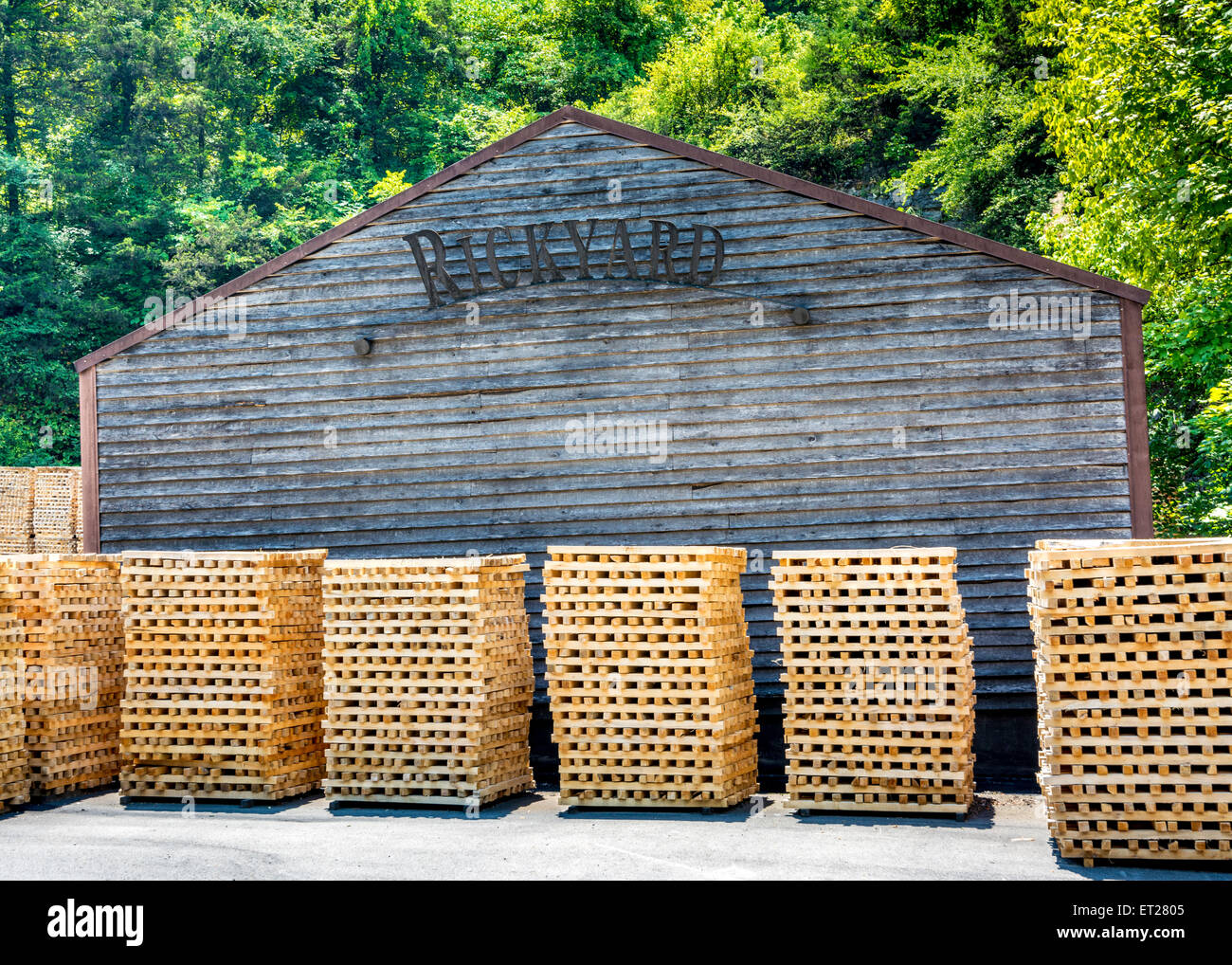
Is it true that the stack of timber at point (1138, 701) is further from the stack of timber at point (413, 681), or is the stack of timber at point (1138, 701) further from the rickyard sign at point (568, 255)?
the rickyard sign at point (568, 255)

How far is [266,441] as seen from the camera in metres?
13.9

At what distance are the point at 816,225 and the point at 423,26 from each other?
44392 mm

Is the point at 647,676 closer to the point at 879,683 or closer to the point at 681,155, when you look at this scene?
the point at 879,683

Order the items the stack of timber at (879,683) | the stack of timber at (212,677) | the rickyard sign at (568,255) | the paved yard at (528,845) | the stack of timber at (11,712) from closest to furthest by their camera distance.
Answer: the paved yard at (528,845) → the stack of timber at (879,683) → the stack of timber at (11,712) → the stack of timber at (212,677) → the rickyard sign at (568,255)

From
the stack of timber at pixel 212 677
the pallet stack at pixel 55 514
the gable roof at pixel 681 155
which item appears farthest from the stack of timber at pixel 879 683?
the pallet stack at pixel 55 514

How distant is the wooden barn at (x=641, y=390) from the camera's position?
11953mm

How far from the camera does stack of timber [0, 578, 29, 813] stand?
36.1 feet

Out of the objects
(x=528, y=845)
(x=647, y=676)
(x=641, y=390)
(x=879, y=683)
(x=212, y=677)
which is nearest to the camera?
(x=528, y=845)

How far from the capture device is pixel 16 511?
73.4 feet

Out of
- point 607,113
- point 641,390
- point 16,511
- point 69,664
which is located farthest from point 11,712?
point 607,113

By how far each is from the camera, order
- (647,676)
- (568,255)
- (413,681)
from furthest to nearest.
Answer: (568,255)
(413,681)
(647,676)

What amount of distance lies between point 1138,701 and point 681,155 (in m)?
7.81

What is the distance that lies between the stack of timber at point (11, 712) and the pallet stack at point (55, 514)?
12.1 m
